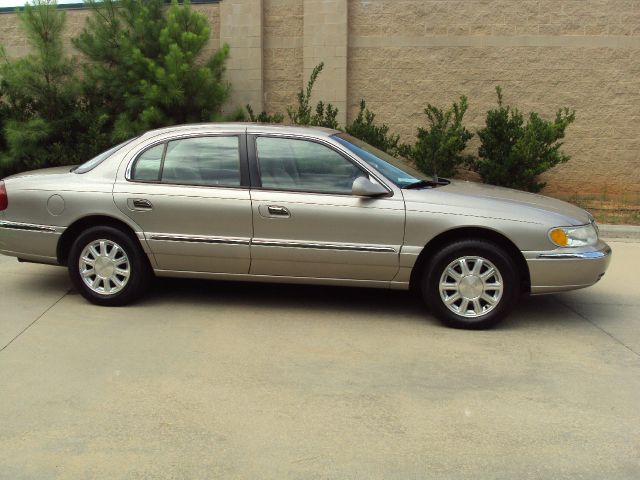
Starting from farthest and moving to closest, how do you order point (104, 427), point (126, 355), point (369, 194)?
point (369, 194), point (126, 355), point (104, 427)

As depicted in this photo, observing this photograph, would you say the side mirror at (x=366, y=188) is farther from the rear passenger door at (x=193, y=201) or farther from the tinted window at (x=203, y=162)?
the tinted window at (x=203, y=162)

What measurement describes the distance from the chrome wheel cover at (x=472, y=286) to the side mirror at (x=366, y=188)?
2.66 feet

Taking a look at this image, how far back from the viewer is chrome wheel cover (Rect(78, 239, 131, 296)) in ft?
20.1

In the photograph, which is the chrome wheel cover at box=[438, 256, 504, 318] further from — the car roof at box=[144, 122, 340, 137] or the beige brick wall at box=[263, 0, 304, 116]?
the beige brick wall at box=[263, 0, 304, 116]

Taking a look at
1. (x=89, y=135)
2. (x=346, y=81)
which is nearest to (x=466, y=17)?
(x=346, y=81)

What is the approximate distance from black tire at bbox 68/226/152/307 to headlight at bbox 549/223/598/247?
3.40 meters

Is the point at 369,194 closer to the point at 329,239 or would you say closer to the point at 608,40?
the point at 329,239

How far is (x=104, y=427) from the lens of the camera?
387cm

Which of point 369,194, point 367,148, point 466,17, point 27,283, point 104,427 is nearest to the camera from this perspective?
point 104,427

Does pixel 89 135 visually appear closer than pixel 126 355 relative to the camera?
No

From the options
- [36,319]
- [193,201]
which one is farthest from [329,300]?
[36,319]

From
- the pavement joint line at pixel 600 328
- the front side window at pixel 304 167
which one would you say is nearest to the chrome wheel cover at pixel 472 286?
the pavement joint line at pixel 600 328

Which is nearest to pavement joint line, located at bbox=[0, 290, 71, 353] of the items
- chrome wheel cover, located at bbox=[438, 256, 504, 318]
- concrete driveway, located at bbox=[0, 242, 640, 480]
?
concrete driveway, located at bbox=[0, 242, 640, 480]

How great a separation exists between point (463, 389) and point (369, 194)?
1.86 metres
